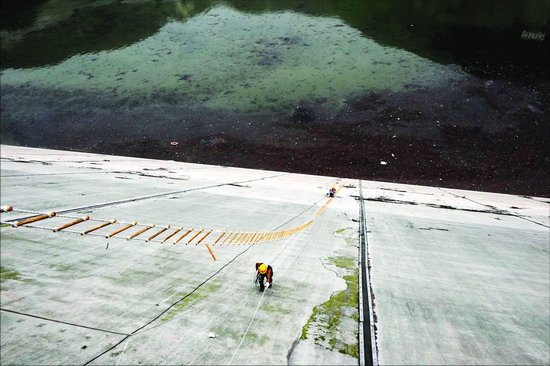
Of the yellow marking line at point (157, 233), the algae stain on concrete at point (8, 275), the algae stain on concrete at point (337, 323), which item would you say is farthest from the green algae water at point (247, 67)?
the algae stain on concrete at point (8, 275)

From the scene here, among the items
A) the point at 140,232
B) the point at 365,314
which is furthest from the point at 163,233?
the point at 365,314

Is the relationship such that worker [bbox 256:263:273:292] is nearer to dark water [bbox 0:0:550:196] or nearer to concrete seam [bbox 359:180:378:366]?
concrete seam [bbox 359:180:378:366]

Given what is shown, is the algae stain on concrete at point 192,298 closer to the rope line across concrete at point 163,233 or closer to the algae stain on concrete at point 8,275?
the rope line across concrete at point 163,233

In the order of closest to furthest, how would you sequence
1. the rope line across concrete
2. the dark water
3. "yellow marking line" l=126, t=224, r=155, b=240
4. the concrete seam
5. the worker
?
the concrete seam < the worker < the rope line across concrete < "yellow marking line" l=126, t=224, r=155, b=240 < the dark water

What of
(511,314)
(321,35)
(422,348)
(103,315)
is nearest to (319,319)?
(422,348)

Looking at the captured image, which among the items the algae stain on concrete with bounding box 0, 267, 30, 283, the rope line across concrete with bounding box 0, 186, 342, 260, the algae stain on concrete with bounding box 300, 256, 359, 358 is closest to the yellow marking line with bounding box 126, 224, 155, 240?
the rope line across concrete with bounding box 0, 186, 342, 260

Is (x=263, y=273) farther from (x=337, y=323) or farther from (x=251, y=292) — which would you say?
(x=337, y=323)

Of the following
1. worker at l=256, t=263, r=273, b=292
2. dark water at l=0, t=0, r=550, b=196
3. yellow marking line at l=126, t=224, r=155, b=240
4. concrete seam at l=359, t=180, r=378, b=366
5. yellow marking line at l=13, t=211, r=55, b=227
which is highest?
dark water at l=0, t=0, r=550, b=196
